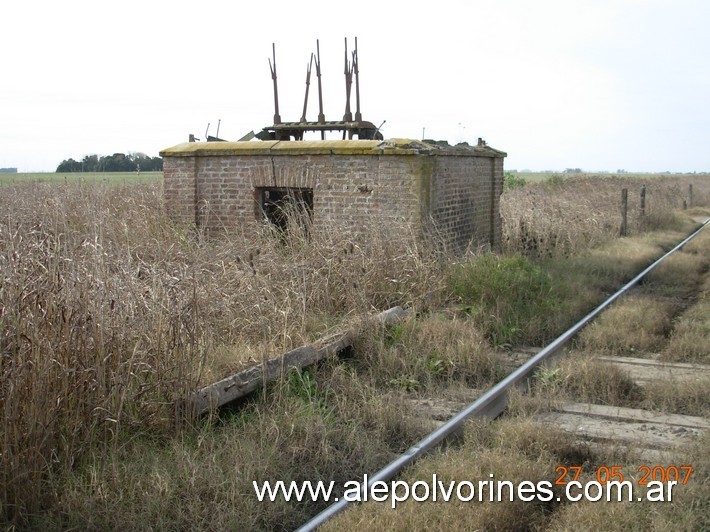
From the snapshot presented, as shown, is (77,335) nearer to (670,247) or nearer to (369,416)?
(369,416)

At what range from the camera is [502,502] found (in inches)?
162

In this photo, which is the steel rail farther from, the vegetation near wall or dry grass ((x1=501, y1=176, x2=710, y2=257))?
dry grass ((x1=501, y1=176, x2=710, y2=257))

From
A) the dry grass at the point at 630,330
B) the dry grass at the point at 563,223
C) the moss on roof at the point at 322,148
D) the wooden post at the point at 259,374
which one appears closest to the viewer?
→ the wooden post at the point at 259,374

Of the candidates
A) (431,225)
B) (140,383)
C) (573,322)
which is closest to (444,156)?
(431,225)

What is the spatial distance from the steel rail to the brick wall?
302cm

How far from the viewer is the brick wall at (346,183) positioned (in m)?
10.3

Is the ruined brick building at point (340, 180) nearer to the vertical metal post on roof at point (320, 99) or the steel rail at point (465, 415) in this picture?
the vertical metal post on roof at point (320, 99)

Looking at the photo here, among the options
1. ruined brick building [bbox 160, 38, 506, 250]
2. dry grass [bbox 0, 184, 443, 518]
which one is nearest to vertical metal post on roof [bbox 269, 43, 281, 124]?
ruined brick building [bbox 160, 38, 506, 250]

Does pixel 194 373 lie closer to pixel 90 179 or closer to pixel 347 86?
pixel 347 86

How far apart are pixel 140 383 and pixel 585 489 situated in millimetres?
2790
